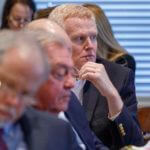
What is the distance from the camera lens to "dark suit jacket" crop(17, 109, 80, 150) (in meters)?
1.52

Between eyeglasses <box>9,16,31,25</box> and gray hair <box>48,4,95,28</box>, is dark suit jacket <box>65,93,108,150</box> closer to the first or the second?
gray hair <box>48,4,95,28</box>

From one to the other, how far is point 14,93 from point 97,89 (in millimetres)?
1384

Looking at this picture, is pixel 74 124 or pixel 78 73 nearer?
pixel 74 124

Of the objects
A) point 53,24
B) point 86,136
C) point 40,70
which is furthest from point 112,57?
point 40,70

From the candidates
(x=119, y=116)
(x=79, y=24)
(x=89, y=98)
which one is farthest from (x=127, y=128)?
(x=79, y=24)

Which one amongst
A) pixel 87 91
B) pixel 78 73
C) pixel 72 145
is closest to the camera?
pixel 72 145

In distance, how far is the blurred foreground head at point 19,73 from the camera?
1.16 m

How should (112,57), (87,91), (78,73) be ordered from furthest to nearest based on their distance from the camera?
1. (112,57)
2. (87,91)
3. (78,73)

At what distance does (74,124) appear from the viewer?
2115mm

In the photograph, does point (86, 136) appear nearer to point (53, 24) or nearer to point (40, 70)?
point (53, 24)

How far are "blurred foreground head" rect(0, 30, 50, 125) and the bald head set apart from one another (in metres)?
0.41

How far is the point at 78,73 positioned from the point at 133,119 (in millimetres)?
370

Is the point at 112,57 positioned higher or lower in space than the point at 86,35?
lower

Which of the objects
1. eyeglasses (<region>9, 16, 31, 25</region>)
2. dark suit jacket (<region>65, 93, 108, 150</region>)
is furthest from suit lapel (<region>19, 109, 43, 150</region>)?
eyeglasses (<region>9, 16, 31, 25</region>)
